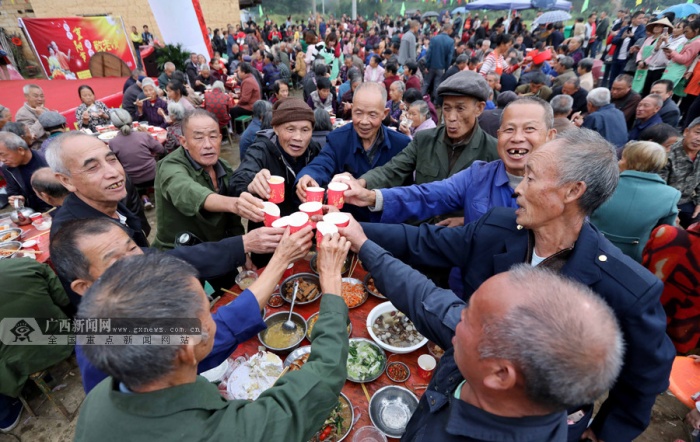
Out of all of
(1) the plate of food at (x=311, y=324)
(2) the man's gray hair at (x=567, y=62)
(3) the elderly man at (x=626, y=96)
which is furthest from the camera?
(2) the man's gray hair at (x=567, y=62)

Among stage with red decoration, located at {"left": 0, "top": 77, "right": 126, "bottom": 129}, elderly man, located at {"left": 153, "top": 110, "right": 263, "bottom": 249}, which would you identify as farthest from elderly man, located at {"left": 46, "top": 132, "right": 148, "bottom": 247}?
stage with red decoration, located at {"left": 0, "top": 77, "right": 126, "bottom": 129}

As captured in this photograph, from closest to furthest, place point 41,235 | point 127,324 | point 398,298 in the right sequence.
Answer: point 127,324 → point 398,298 → point 41,235

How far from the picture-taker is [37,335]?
3.11m

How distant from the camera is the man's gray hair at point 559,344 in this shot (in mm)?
979

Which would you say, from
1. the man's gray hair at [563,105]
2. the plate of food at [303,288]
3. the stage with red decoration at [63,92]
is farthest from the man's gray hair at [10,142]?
the man's gray hair at [563,105]

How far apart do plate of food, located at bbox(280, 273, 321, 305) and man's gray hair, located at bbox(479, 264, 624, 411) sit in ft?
5.72

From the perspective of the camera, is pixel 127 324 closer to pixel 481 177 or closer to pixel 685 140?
pixel 481 177

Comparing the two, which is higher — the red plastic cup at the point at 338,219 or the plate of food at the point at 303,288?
the red plastic cup at the point at 338,219

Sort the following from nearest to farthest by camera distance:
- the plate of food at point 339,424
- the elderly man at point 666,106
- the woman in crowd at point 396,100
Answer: the plate of food at point 339,424 → the elderly man at point 666,106 → the woman in crowd at point 396,100

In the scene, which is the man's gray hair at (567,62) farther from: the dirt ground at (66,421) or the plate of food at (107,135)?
the plate of food at (107,135)

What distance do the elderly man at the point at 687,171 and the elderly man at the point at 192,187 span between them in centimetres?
596

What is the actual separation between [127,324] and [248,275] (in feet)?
5.86

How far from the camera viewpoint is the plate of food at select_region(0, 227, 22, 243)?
4.15 metres

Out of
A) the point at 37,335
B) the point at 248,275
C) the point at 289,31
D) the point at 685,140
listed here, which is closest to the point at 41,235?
the point at 37,335
